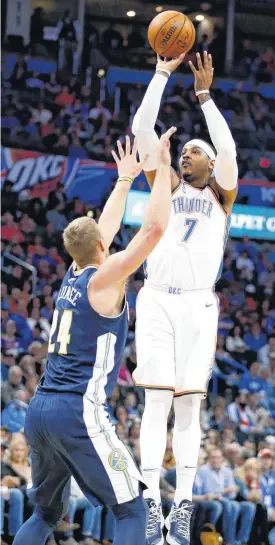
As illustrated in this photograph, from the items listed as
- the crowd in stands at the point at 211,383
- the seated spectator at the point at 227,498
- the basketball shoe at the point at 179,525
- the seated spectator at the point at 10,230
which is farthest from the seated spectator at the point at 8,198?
the basketball shoe at the point at 179,525

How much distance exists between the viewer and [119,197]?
7.36 metres

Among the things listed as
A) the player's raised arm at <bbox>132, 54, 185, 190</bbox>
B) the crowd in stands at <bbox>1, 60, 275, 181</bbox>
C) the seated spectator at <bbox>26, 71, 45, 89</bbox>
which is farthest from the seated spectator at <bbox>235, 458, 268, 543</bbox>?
the seated spectator at <bbox>26, 71, 45, 89</bbox>

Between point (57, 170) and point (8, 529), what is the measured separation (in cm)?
1041

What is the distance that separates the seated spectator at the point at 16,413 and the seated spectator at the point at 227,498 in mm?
2418

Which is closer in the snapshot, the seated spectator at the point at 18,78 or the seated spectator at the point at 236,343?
the seated spectator at the point at 236,343

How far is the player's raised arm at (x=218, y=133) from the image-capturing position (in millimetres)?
7543

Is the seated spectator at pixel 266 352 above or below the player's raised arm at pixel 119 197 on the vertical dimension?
below

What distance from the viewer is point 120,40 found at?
86.6 feet

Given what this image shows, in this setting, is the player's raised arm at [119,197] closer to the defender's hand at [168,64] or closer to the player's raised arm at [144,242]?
the defender's hand at [168,64]

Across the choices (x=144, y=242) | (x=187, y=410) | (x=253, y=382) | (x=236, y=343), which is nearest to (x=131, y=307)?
(x=236, y=343)

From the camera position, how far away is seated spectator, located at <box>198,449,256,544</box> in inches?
505

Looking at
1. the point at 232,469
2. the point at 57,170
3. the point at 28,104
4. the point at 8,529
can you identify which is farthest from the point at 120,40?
the point at 8,529

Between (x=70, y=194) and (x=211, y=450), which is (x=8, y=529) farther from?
(x=70, y=194)

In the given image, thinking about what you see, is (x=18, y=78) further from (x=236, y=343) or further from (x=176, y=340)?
(x=176, y=340)
